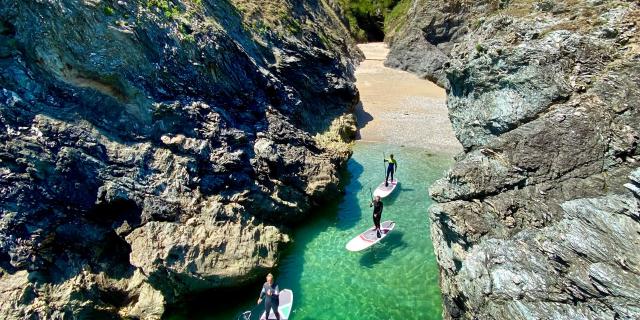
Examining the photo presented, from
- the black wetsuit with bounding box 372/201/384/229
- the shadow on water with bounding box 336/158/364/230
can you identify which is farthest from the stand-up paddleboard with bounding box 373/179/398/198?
the black wetsuit with bounding box 372/201/384/229

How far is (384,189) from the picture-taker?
939 inches

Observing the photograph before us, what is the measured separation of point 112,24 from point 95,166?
6.52 m

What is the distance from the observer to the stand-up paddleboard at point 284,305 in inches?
572

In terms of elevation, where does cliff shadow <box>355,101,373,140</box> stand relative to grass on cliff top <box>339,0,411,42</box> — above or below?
below

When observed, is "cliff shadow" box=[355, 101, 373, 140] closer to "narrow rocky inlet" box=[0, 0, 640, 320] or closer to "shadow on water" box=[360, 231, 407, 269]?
"narrow rocky inlet" box=[0, 0, 640, 320]

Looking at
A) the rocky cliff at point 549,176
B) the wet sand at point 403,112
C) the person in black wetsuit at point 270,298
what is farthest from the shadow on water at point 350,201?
the person in black wetsuit at point 270,298

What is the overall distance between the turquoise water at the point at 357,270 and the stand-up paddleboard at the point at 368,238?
413mm

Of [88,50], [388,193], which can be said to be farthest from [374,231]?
[88,50]

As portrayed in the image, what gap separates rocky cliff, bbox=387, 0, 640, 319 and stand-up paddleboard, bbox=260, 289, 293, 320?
5842mm

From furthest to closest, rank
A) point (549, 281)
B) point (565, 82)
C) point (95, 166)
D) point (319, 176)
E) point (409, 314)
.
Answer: point (319, 176) < point (95, 166) < point (409, 314) < point (565, 82) < point (549, 281)

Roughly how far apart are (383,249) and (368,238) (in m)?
0.89

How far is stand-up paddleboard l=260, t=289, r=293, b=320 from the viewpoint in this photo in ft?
47.7

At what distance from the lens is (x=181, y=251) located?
50.6ft

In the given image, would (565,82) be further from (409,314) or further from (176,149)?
(176,149)
